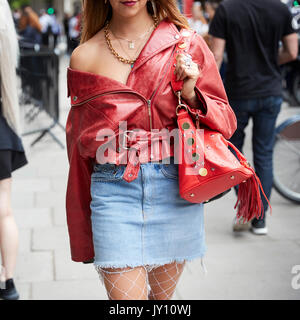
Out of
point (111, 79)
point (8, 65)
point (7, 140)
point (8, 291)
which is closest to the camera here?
point (111, 79)

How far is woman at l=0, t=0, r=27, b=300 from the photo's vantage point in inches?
123

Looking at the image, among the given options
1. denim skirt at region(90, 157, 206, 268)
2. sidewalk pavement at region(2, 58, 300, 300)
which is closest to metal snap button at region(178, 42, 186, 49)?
denim skirt at region(90, 157, 206, 268)

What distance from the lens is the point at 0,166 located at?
3.24 meters

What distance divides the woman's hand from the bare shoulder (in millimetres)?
339

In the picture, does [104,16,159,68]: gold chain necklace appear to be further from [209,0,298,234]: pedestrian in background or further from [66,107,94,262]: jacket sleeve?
[209,0,298,234]: pedestrian in background

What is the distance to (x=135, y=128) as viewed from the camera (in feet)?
7.04

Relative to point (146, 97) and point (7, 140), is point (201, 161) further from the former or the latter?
point (7, 140)

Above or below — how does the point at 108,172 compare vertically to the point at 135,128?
below

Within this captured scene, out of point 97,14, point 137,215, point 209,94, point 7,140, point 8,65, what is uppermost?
point 97,14

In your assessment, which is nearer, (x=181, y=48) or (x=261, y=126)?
(x=181, y=48)

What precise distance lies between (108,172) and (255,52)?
2442mm

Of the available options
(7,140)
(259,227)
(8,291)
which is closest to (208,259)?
(259,227)

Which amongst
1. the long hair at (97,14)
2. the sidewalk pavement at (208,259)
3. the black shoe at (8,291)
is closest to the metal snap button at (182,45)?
the long hair at (97,14)

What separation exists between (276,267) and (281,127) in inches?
63.0
